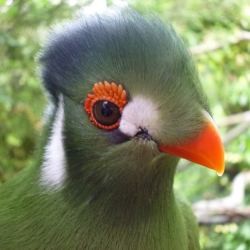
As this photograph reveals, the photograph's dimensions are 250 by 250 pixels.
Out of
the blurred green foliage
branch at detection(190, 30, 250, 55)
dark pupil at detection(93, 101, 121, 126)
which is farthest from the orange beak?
branch at detection(190, 30, 250, 55)

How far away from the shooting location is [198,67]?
327 centimetres

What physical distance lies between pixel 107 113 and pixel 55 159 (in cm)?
33

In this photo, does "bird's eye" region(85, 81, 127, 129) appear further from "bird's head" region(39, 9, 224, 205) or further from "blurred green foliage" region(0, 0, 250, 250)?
"blurred green foliage" region(0, 0, 250, 250)

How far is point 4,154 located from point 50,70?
92.1 inches

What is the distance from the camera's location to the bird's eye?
1031 mm

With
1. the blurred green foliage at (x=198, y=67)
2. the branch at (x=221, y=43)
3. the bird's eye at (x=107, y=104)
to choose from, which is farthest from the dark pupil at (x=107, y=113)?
the branch at (x=221, y=43)

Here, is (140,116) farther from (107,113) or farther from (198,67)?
(198,67)

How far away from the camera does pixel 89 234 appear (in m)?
1.17

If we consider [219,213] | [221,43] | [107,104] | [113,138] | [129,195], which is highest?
[221,43]

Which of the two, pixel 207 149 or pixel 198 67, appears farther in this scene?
pixel 198 67

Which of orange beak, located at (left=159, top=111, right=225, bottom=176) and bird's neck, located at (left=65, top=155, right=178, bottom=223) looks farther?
bird's neck, located at (left=65, top=155, right=178, bottom=223)

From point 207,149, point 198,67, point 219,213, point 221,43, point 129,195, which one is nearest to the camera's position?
point 207,149

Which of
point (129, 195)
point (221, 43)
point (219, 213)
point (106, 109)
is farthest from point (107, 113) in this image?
point (221, 43)

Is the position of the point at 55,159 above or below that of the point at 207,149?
above
